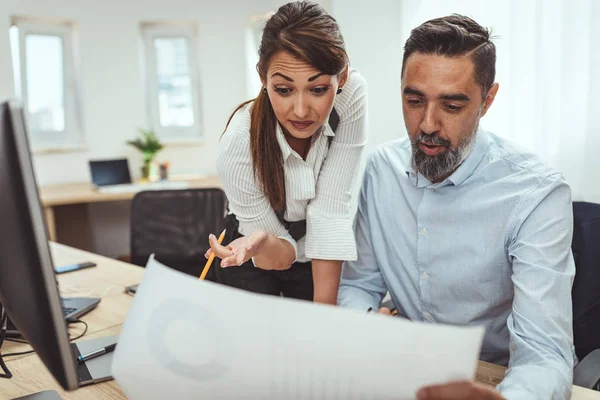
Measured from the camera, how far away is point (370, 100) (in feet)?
9.54

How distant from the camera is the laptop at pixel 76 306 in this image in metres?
1.32

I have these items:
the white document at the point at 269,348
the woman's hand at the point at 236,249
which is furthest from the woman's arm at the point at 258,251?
the white document at the point at 269,348

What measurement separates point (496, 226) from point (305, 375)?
811 millimetres

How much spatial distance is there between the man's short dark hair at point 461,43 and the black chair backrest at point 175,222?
1202 mm

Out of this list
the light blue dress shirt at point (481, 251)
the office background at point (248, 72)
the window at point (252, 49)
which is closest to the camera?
the light blue dress shirt at point (481, 251)

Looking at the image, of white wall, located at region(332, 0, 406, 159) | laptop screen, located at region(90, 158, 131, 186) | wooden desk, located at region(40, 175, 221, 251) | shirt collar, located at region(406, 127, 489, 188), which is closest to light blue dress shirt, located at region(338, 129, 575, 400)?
shirt collar, located at region(406, 127, 489, 188)

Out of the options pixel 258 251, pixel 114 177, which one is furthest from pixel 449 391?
pixel 114 177

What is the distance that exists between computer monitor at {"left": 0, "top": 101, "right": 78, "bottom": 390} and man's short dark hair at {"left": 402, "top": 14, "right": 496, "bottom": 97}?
87 centimetres

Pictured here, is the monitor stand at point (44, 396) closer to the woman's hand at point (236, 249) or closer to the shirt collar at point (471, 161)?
the woman's hand at point (236, 249)

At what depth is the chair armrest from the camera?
1063 mm

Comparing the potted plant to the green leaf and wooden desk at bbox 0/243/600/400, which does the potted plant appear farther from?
wooden desk at bbox 0/243/600/400

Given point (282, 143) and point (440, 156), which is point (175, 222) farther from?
point (440, 156)

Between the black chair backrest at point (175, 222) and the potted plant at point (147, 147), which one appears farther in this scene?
the potted plant at point (147, 147)

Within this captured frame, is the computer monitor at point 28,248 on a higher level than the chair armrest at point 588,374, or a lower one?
higher
